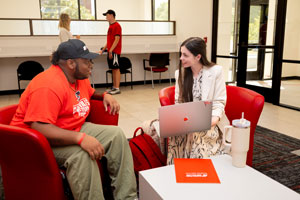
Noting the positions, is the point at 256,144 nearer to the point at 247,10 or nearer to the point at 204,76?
the point at 204,76

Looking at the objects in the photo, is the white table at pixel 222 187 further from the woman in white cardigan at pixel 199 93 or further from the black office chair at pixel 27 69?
the black office chair at pixel 27 69

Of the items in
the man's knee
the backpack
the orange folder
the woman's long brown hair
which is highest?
the woman's long brown hair

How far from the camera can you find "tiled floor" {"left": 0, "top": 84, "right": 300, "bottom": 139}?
3473 millimetres

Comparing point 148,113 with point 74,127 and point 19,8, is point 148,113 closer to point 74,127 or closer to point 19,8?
point 74,127

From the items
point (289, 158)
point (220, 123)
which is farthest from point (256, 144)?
point (220, 123)

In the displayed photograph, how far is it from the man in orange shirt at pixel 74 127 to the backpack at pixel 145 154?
1.00 ft

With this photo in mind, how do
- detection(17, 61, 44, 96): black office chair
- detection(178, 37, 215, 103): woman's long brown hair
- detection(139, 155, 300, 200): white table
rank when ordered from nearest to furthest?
detection(139, 155, 300, 200): white table
detection(178, 37, 215, 103): woman's long brown hair
detection(17, 61, 44, 96): black office chair

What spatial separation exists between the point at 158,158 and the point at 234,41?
415 cm

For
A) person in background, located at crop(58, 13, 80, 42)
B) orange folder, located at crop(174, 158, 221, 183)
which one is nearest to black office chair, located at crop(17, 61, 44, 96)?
person in background, located at crop(58, 13, 80, 42)

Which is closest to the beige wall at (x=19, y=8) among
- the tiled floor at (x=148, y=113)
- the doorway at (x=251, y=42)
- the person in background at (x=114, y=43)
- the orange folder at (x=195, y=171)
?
the tiled floor at (x=148, y=113)

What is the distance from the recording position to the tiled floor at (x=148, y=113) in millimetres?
3473

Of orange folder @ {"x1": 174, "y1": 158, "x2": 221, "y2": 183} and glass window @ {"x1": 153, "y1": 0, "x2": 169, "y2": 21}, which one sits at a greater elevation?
glass window @ {"x1": 153, "y1": 0, "x2": 169, "y2": 21}

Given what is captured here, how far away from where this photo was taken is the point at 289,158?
257 centimetres

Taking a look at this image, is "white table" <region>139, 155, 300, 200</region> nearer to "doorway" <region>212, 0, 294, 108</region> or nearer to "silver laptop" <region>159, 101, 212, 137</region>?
"silver laptop" <region>159, 101, 212, 137</region>
